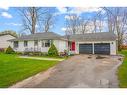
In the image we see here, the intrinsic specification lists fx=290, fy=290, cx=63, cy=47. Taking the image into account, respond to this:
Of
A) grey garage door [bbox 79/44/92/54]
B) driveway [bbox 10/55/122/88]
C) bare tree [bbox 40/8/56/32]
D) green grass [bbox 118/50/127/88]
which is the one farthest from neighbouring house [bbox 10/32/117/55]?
bare tree [bbox 40/8/56/32]

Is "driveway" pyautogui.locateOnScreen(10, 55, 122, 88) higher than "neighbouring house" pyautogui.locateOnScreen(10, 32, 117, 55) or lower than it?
lower

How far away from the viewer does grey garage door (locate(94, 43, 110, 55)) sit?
36.7ft

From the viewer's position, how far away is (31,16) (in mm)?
9773

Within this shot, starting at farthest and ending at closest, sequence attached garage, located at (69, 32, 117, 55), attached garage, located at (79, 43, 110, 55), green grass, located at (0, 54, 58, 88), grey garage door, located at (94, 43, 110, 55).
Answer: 1. grey garage door, located at (94, 43, 110, 55)
2. attached garage, located at (79, 43, 110, 55)
3. attached garage, located at (69, 32, 117, 55)
4. green grass, located at (0, 54, 58, 88)

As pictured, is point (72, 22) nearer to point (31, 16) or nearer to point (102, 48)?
point (31, 16)

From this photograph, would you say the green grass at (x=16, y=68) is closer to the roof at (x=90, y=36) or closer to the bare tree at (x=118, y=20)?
the roof at (x=90, y=36)

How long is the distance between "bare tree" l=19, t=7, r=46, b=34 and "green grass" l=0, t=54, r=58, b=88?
1.34 metres

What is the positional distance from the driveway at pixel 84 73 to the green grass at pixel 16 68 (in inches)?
21.4

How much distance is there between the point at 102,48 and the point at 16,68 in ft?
12.0

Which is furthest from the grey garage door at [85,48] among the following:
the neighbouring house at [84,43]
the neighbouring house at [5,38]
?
the neighbouring house at [5,38]

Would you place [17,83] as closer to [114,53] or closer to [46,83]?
[46,83]

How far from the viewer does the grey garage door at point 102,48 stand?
1120 centimetres

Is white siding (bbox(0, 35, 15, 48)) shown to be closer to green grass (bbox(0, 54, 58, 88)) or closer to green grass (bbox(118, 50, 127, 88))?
green grass (bbox(0, 54, 58, 88))
